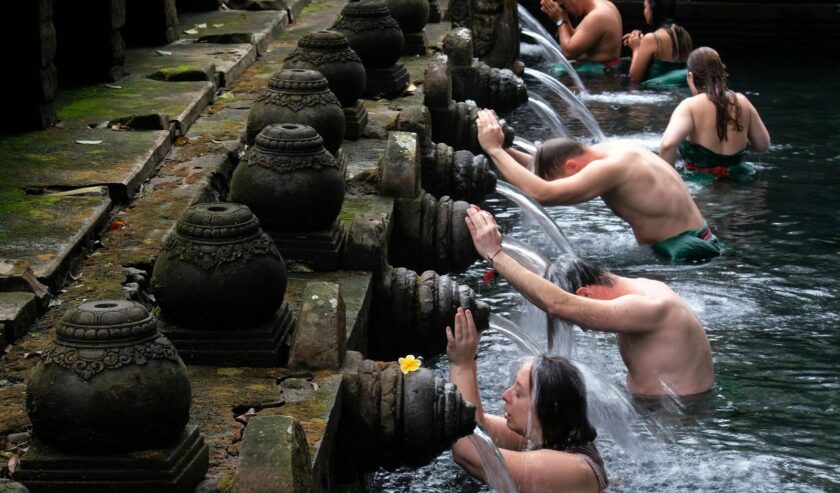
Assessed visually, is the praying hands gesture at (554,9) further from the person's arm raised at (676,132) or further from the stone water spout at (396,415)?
the stone water spout at (396,415)

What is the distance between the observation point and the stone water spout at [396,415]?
4223 millimetres

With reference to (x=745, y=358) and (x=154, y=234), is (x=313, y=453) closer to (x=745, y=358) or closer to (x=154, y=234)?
(x=154, y=234)

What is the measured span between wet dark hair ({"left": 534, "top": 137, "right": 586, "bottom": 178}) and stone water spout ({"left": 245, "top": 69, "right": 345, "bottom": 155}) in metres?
1.56

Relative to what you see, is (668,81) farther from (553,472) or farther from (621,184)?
(553,472)

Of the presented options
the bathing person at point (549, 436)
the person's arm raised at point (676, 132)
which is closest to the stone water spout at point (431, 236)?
the bathing person at point (549, 436)

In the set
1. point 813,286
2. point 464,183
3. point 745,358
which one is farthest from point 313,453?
point 813,286

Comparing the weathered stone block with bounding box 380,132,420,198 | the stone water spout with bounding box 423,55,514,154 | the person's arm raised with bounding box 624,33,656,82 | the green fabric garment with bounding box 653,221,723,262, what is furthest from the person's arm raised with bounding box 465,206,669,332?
the person's arm raised with bounding box 624,33,656,82

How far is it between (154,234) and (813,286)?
397cm

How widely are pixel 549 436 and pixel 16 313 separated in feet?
6.50

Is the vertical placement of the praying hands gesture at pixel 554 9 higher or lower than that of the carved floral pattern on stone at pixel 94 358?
lower

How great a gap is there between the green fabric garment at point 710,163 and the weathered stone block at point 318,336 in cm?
582

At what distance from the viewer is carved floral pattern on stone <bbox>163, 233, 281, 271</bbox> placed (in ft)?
13.5

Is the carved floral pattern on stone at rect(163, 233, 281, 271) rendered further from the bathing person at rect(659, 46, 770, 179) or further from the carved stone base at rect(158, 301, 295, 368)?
the bathing person at rect(659, 46, 770, 179)

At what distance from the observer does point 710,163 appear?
9.53m
